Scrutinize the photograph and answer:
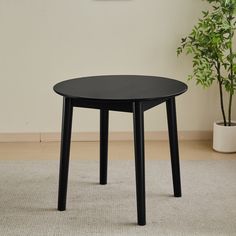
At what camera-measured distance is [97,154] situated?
11.3 feet

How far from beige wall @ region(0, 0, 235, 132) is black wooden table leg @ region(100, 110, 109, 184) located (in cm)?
92

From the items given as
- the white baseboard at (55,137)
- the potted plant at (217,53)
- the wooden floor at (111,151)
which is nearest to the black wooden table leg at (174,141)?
the wooden floor at (111,151)

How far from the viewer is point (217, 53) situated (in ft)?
11.1

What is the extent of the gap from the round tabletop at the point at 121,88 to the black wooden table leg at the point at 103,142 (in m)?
0.18

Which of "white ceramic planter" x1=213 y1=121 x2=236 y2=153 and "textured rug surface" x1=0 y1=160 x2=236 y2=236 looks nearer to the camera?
"textured rug surface" x1=0 y1=160 x2=236 y2=236

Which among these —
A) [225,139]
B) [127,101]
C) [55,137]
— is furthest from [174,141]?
[55,137]

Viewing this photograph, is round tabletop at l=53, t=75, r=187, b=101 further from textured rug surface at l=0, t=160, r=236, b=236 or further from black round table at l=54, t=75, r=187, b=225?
textured rug surface at l=0, t=160, r=236, b=236

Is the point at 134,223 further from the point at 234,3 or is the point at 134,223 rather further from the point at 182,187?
the point at 234,3

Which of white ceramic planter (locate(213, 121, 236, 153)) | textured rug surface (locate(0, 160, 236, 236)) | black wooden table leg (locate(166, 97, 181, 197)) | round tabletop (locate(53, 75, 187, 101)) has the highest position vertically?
round tabletop (locate(53, 75, 187, 101))

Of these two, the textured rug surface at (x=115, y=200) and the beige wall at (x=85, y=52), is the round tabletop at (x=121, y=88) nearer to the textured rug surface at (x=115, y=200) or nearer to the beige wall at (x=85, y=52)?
the textured rug surface at (x=115, y=200)

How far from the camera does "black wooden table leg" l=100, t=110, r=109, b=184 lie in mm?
2740

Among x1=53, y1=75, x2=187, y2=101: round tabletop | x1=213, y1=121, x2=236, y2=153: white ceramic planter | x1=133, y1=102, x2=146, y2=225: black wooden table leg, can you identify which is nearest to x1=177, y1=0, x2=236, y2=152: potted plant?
x1=213, y1=121, x2=236, y2=153: white ceramic planter

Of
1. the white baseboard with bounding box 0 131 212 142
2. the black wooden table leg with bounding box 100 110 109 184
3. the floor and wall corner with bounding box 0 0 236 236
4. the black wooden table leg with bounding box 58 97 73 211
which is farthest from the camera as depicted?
the white baseboard with bounding box 0 131 212 142

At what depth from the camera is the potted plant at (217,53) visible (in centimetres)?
333
